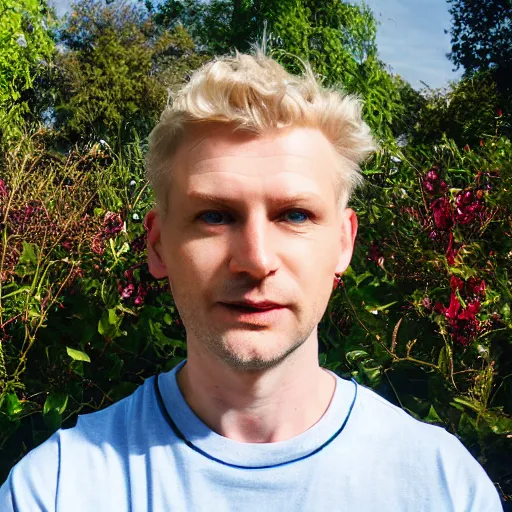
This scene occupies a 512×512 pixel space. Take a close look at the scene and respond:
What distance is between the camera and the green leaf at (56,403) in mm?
2484

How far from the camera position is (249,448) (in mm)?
1609

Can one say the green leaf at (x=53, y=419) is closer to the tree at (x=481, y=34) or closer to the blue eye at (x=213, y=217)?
the blue eye at (x=213, y=217)

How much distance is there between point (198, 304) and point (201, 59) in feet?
78.4

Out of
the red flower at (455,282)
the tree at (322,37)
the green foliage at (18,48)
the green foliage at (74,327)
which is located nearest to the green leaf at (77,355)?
the green foliage at (74,327)

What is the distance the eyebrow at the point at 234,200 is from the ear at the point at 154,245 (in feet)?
0.66

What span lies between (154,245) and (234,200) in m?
0.33

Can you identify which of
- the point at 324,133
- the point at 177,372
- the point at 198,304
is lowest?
the point at 177,372

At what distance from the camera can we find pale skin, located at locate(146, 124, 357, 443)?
5.09 feet

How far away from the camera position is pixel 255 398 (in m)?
1.67

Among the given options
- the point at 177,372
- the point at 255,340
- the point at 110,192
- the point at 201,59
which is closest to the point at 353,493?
the point at 255,340

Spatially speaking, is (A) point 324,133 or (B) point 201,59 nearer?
(A) point 324,133

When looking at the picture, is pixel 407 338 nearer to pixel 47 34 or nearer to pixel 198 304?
pixel 198 304

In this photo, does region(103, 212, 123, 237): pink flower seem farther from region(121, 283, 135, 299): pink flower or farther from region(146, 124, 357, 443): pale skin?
region(146, 124, 357, 443): pale skin

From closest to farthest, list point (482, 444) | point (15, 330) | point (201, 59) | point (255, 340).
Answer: point (255, 340) → point (482, 444) → point (15, 330) → point (201, 59)
